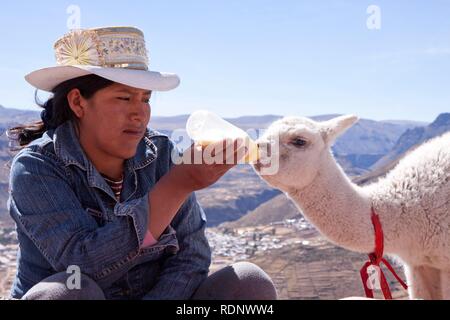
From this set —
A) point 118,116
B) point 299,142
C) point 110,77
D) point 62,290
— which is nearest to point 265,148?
point 299,142

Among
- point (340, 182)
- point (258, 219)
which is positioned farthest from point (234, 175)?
point (340, 182)

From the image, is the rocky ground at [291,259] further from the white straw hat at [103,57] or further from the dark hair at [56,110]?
the white straw hat at [103,57]

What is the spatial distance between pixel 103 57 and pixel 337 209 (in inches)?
91.4

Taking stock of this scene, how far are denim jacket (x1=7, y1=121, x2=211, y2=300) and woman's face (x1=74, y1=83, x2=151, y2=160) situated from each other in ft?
0.48

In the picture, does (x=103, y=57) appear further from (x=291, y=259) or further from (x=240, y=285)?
(x=291, y=259)

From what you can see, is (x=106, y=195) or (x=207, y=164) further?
(x=106, y=195)

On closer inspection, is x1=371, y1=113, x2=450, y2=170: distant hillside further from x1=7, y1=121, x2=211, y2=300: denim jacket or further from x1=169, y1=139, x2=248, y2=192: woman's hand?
x1=169, y1=139, x2=248, y2=192: woman's hand

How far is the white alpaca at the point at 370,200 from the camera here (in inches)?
162

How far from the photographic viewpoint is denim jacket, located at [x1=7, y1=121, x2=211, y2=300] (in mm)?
2395

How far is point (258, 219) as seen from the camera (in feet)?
312

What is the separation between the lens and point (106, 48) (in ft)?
9.04

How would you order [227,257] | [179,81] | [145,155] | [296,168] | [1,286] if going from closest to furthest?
1. [179,81]
2. [145,155]
3. [296,168]
4. [1,286]
5. [227,257]

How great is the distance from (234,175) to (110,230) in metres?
195
